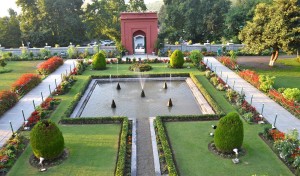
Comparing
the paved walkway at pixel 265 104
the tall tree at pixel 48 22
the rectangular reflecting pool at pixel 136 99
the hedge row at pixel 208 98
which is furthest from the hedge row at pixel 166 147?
the tall tree at pixel 48 22

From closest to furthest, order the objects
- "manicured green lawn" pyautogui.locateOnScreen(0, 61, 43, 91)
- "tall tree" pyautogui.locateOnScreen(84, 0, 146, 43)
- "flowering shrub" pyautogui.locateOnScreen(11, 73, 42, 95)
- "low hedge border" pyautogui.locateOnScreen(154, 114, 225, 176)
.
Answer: "low hedge border" pyautogui.locateOnScreen(154, 114, 225, 176) < "flowering shrub" pyautogui.locateOnScreen(11, 73, 42, 95) < "manicured green lawn" pyautogui.locateOnScreen(0, 61, 43, 91) < "tall tree" pyautogui.locateOnScreen(84, 0, 146, 43)

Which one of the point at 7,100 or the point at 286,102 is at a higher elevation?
the point at 7,100

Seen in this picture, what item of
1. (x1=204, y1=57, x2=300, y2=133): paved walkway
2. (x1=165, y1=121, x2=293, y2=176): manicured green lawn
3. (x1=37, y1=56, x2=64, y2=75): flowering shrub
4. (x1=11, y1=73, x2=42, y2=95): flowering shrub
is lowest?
(x1=165, y1=121, x2=293, y2=176): manicured green lawn

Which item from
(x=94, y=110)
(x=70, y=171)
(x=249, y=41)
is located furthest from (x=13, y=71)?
(x=249, y=41)

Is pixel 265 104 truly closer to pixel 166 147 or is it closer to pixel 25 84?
pixel 166 147

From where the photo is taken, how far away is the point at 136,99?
1864 centimetres

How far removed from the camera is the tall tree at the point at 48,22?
131 ft

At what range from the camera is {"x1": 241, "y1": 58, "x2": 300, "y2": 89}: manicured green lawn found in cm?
2097

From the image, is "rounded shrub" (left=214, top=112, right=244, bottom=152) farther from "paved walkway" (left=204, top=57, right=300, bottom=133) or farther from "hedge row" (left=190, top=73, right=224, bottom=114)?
"hedge row" (left=190, top=73, right=224, bottom=114)

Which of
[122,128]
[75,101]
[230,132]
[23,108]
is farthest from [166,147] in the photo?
[23,108]

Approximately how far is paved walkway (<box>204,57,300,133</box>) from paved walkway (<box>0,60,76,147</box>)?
43.4 ft

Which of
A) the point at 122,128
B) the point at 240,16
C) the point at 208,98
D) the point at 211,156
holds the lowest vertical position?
the point at 211,156

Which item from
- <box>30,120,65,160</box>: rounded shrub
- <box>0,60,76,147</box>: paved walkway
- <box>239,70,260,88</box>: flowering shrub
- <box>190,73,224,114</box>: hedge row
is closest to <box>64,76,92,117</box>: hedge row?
<box>0,60,76,147</box>: paved walkway

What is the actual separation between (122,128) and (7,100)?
25.8ft
